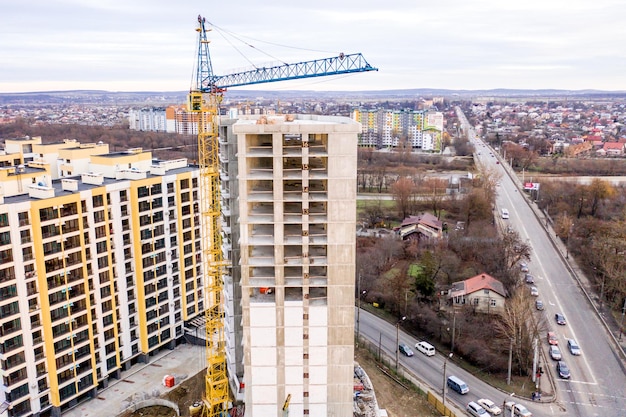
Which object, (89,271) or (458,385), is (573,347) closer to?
(458,385)

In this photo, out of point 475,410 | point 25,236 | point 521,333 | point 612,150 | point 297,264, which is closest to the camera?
point 297,264

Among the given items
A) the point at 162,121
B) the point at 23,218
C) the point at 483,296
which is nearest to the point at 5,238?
the point at 23,218

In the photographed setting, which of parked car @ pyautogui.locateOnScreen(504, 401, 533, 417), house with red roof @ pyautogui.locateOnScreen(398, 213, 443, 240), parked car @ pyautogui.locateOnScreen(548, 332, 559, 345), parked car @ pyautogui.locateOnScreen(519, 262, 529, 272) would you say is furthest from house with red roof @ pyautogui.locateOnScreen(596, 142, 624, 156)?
parked car @ pyautogui.locateOnScreen(504, 401, 533, 417)

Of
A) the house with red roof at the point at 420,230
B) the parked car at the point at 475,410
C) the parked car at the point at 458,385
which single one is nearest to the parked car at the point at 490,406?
the parked car at the point at 475,410

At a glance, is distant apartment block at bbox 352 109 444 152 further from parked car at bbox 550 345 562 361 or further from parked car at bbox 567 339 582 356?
parked car at bbox 550 345 562 361

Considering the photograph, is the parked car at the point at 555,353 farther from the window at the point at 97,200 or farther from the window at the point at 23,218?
the window at the point at 23,218

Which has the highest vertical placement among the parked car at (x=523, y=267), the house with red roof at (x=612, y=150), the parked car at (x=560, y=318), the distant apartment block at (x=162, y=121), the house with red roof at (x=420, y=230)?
the distant apartment block at (x=162, y=121)

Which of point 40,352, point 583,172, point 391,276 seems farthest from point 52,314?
point 583,172
